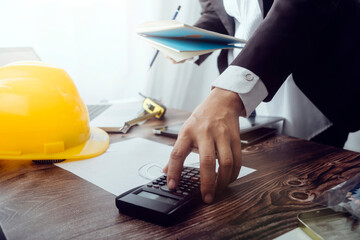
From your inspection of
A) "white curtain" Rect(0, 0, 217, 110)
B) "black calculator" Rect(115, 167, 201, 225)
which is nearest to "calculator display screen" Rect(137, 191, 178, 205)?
"black calculator" Rect(115, 167, 201, 225)

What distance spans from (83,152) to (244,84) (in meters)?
0.34

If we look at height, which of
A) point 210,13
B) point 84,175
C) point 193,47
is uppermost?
point 210,13

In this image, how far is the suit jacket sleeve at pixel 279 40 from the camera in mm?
512

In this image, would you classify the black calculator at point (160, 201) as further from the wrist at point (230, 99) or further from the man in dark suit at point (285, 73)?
the wrist at point (230, 99)

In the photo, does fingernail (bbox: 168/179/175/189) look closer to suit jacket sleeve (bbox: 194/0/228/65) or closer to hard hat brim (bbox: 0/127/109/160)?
hard hat brim (bbox: 0/127/109/160)

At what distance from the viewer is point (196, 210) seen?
39cm

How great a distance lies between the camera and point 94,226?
0.35 m

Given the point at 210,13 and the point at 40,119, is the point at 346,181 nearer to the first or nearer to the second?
the point at 40,119

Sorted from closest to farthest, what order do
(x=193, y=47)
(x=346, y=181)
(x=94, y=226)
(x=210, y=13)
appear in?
(x=94, y=226), (x=346, y=181), (x=193, y=47), (x=210, y=13)

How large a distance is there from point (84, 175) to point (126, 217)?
0.17m

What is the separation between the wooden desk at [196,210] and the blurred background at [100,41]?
2.15ft

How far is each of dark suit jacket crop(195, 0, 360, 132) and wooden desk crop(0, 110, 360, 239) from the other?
0.16m

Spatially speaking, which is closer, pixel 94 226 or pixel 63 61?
pixel 94 226

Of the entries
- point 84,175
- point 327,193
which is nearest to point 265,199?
point 327,193
